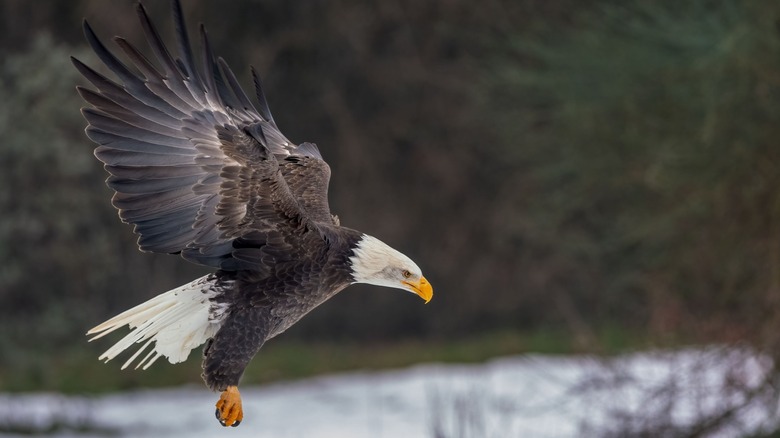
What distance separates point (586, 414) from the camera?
6539 millimetres

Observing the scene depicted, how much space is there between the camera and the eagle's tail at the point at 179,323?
11.7ft

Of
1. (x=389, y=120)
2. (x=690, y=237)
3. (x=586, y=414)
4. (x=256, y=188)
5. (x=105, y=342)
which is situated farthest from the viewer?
(x=389, y=120)

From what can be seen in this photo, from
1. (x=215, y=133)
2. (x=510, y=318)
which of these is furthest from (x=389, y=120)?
(x=215, y=133)

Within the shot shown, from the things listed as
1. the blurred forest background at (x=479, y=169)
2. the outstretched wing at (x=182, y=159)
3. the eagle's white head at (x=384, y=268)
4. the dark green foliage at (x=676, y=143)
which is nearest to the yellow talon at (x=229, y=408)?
→ the outstretched wing at (x=182, y=159)

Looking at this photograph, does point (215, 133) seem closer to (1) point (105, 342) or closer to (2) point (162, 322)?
(2) point (162, 322)

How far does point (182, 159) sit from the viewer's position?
3.68 metres

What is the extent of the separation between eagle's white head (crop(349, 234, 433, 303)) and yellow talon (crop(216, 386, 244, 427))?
45cm

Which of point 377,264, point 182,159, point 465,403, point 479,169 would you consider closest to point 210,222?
point 182,159

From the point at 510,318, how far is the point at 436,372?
8.79 ft

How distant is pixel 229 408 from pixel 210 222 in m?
0.52

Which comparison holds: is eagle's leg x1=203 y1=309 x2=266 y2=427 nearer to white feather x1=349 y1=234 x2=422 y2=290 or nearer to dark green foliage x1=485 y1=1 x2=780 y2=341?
white feather x1=349 y1=234 x2=422 y2=290

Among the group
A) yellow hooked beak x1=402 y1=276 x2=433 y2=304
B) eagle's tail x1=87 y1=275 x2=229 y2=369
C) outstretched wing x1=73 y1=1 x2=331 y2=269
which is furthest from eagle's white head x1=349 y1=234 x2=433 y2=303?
eagle's tail x1=87 y1=275 x2=229 y2=369

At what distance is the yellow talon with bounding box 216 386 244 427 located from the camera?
3.41 metres

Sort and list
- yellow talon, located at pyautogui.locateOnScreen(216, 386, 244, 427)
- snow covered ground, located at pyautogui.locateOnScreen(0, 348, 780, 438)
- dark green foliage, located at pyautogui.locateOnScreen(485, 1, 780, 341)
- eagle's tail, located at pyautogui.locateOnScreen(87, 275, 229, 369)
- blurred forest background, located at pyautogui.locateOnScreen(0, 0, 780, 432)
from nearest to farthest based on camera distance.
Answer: yellow talon, located at pyautogui.locateOnScreen(216, 386, 244, 427), eagle's tail, located at pyautogui.locateOnScreen(87, 275, 229, 369), snow covered ground, located at pyautogui.locateOnScreen(0, 348, 780, 438), dark green foliage, located at pyautogui.locateOnScreen(485, 1, 780, 341), blurred forest background, located at pyautogui.locateOnScreen(0, 0, 780, 432)
